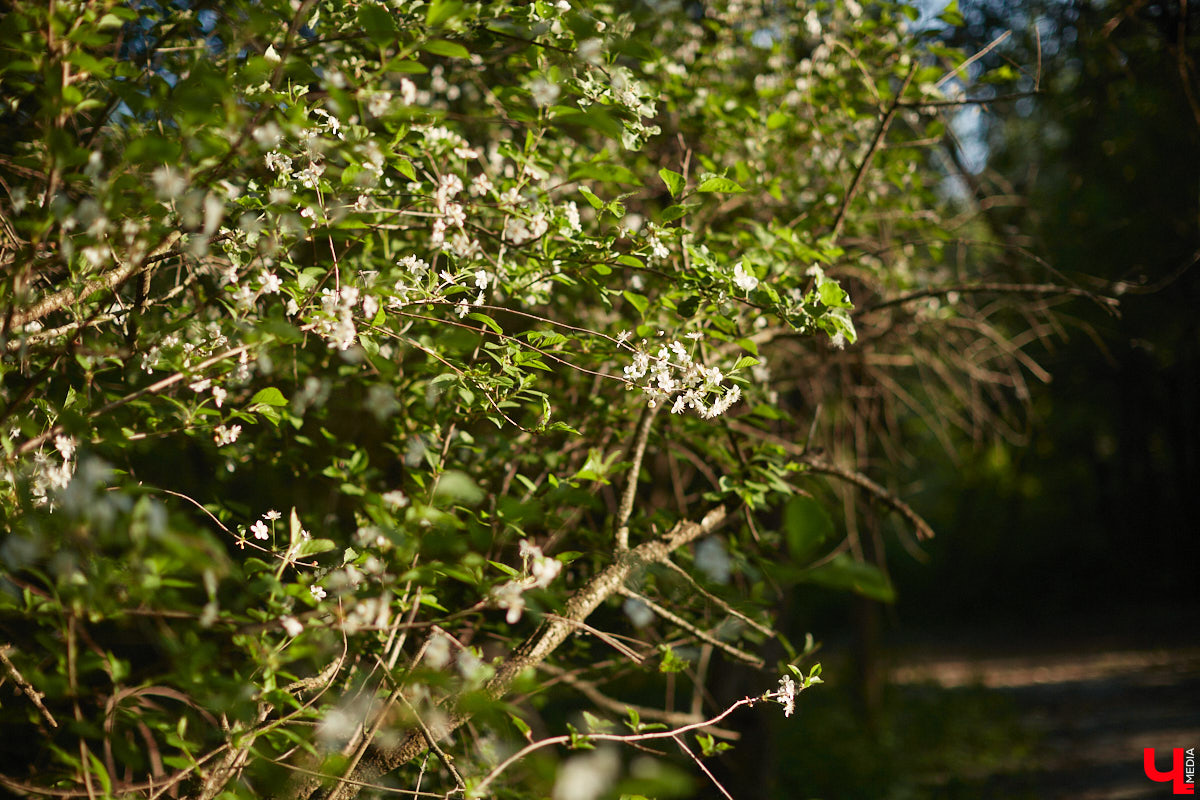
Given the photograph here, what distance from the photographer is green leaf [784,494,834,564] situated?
74 centimetres

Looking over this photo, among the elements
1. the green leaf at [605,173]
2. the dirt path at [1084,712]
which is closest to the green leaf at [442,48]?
the green leaf at [605,173]

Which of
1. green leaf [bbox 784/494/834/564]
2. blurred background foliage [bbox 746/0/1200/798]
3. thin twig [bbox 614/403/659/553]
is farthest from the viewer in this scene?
blurred background foliage [bbox 746/0/1200/798]

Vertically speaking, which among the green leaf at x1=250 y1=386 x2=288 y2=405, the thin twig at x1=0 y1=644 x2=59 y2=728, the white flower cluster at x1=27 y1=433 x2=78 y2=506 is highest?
the green leaf at x1=250 y1=386 x2=288 y2=405

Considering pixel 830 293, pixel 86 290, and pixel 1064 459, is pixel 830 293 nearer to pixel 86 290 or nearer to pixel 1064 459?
pixel 86 290

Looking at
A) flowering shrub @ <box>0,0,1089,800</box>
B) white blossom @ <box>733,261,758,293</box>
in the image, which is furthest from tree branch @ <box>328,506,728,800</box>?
white blossom @ <box>733,261,758,293</box>

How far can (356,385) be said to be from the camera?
2.36 m

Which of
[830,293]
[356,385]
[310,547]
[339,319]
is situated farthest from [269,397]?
[830,293]

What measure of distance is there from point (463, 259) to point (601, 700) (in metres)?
1.47

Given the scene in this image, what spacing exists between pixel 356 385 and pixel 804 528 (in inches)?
75.9

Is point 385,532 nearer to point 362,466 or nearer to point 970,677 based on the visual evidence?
point 362,466

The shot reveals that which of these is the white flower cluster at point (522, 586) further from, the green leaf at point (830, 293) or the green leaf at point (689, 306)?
the green leaf at point (830, 293)

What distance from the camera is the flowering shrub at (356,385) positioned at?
1.05m

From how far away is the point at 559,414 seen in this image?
209cm

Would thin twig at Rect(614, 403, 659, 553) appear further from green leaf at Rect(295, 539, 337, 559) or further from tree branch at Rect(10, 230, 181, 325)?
tree branch at Rect(10, 230, 181, 325)
